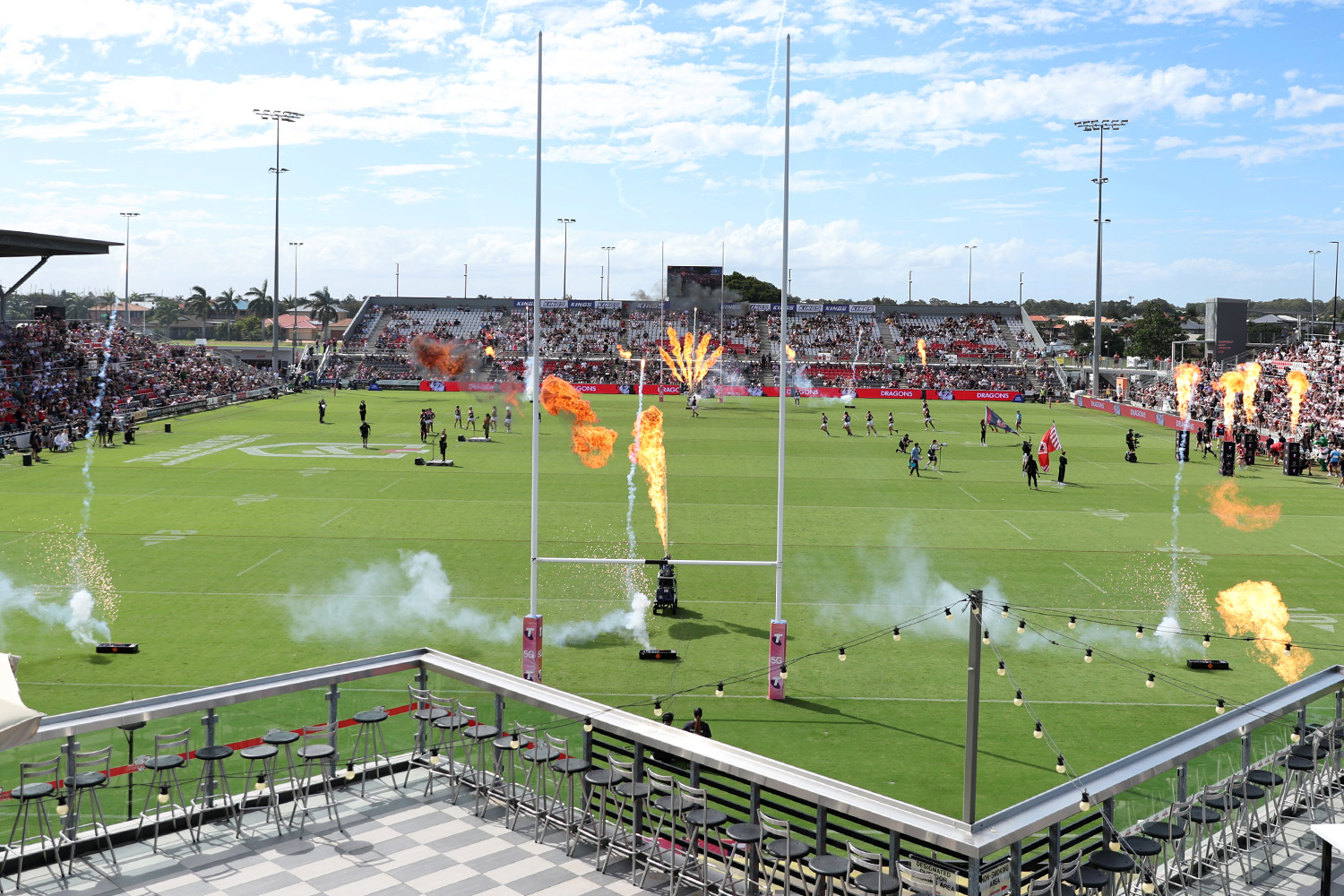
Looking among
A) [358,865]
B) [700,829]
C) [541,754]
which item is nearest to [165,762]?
[358,865]

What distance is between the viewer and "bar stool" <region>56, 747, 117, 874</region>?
1214cm

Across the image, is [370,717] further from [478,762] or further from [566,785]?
[566,785]

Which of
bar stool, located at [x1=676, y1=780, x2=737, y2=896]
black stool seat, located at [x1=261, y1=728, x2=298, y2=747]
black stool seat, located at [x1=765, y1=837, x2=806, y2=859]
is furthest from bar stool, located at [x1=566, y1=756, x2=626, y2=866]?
black stool seat, located at [x1=261, y1=728, x2=298, y2=747]

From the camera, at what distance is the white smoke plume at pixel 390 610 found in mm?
24016

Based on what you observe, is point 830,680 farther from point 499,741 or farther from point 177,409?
point 177,409

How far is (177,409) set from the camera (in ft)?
239

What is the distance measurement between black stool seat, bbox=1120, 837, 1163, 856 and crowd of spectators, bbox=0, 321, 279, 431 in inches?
2267

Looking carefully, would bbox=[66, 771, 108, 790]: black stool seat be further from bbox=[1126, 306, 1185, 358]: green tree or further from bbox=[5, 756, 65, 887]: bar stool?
bbox=[1126, 306, 1185, 358]: green tree

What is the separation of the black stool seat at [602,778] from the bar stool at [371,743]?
300 centimetres

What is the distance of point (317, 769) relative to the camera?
14.3m

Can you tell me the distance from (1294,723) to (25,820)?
51.3 feet

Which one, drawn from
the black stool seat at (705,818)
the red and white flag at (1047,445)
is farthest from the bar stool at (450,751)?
the red and white flag at (1047,445)

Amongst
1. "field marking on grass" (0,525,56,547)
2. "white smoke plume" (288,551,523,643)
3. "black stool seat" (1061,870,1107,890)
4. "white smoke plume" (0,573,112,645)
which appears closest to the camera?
"black stool seat" (1061,870,1107,890)

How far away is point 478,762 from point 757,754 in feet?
12.2
